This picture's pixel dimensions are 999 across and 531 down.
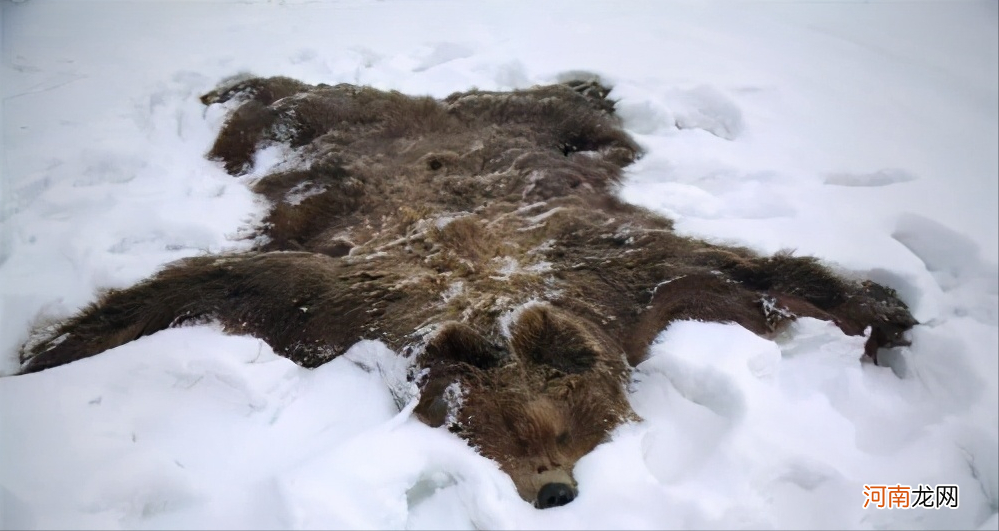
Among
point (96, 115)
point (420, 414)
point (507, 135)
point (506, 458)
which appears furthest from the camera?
point (96, 115)

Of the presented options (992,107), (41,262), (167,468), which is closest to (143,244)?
(41,262)

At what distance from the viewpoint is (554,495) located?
1865 millimetres

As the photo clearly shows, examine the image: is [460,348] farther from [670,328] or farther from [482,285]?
[670,328]

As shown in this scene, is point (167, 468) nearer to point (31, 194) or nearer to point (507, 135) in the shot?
point (31, 194)

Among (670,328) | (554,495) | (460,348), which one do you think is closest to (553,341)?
(460,348)

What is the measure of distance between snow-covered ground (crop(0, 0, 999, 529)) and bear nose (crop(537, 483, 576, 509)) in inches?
1.5

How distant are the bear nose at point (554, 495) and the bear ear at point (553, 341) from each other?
45cm

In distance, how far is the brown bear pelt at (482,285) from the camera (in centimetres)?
215

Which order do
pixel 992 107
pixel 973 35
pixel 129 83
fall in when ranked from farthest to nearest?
pixel 129 83 < pixel 973 35 < pixel 992 107

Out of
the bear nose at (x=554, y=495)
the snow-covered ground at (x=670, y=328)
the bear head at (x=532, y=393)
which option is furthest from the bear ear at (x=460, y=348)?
the bear nose at (x=554, y=495)

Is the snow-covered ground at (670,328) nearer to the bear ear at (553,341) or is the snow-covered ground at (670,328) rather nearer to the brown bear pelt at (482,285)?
the brown bear pelt at (482,285)

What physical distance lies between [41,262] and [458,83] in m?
2.29

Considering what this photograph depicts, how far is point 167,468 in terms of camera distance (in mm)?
1889

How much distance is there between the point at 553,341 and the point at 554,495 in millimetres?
590
